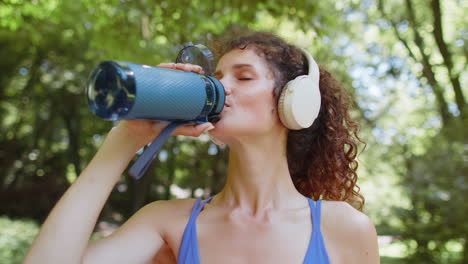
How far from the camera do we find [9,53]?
46.0 feet

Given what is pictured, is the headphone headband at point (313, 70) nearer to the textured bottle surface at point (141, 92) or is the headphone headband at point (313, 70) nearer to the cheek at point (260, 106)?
the cheek at point (260, 106)

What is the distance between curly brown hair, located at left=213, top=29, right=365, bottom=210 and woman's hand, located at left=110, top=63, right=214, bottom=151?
1.99 ft

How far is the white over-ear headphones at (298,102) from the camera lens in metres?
1.68

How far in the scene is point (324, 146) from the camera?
2.06 m

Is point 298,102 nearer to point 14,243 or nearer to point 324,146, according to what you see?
point 324,146

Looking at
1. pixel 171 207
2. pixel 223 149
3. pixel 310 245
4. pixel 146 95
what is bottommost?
pixel 223 149

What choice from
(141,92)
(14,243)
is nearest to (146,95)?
(141,92)

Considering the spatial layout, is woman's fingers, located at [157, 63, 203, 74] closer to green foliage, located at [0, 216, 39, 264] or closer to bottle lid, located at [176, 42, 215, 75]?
bottle lid, located at [176, 42, 215, 75]

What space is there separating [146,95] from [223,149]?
815 centimetres

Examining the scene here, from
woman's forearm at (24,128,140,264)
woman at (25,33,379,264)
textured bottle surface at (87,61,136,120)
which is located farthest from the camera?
woman at (25,33,379,264)

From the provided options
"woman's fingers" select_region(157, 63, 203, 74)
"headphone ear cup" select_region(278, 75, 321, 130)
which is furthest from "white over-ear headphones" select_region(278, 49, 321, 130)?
"woman's fingers" select_region(157, 63, 203, 74)

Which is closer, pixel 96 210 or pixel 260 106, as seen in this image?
pixel 96 210

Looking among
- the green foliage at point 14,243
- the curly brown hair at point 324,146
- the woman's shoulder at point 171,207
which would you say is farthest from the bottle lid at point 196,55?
the green foliage at point 14,243

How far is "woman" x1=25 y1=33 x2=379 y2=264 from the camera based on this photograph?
149 cm
